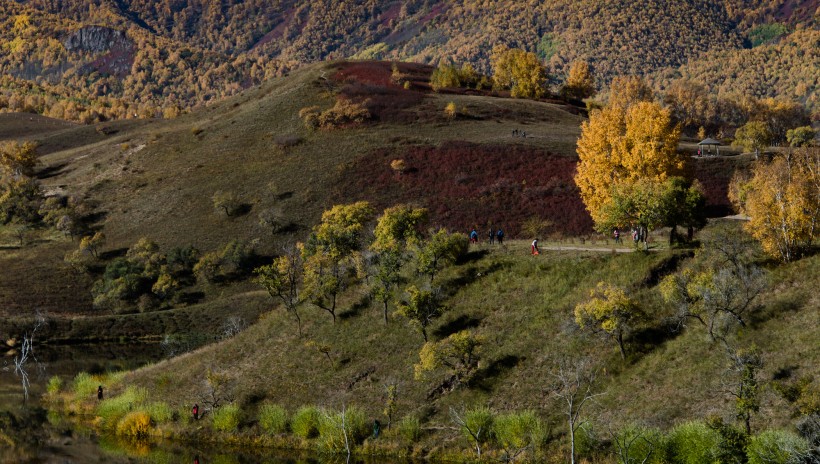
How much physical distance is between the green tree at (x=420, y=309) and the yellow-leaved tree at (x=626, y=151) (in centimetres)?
1964

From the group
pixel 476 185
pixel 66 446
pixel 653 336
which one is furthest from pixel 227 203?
pixel 653 336

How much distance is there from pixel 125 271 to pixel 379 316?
169 ft

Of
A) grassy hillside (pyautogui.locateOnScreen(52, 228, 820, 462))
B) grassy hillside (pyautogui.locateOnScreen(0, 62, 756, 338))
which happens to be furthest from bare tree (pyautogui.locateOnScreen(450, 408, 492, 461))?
grassy hillside (pyautogui.locateOnScreen(0, 62, 756, 338))

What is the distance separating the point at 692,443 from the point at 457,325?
21.7 meters

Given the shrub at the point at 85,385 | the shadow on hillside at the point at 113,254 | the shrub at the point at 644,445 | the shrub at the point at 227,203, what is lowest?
the shadow on hillside at the point at 113,254

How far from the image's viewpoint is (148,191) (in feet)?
398

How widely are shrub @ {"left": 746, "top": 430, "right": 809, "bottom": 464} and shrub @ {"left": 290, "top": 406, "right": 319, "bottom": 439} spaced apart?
25.4 metres

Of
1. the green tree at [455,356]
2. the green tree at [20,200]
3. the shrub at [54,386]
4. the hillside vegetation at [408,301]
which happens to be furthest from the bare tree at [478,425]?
the green tree at [20,200]

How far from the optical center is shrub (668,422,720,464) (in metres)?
34.4

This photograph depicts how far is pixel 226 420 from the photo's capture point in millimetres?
48656

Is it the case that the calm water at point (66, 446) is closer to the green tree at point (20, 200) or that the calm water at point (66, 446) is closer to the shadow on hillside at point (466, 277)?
the shadow on hillside at point (466, 277)

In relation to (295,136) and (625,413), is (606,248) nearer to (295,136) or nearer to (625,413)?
(625,413)

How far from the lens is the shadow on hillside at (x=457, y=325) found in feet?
175

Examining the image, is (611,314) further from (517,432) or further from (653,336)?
(517,432)
